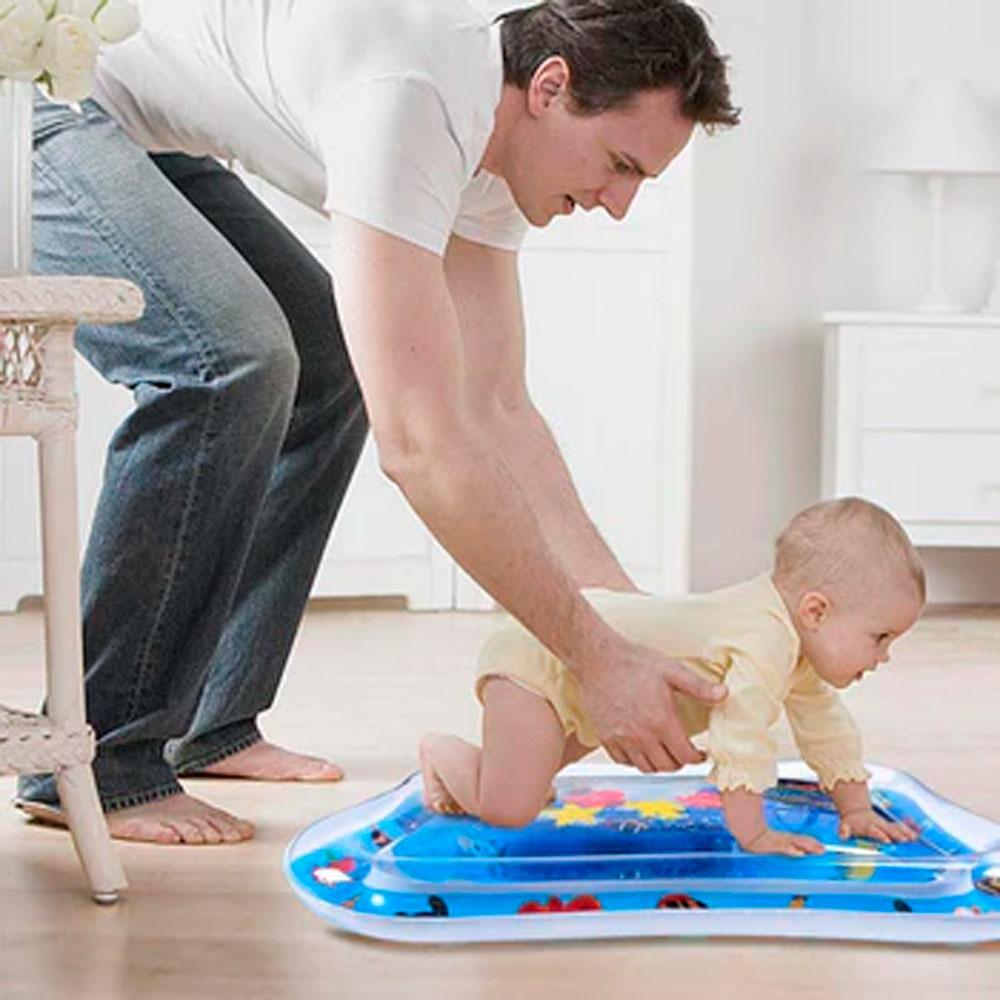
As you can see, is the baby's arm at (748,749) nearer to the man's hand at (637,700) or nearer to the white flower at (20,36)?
the man's hand at (637,700)

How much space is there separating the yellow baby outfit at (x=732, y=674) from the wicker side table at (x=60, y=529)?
0.38 meters

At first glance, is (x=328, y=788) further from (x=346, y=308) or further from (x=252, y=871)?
(x=346, y=308)

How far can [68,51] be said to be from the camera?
6.08 feet

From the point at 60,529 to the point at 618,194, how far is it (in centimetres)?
Answer: 60

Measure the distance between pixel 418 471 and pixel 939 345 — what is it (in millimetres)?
2552

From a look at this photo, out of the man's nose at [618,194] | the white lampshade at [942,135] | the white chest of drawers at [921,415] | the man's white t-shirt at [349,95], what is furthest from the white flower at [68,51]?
the white lampshade at [942,135]

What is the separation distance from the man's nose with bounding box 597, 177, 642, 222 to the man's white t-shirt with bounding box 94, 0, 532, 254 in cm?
13

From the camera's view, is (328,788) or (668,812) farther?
(328,788)

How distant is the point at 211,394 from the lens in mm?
2072

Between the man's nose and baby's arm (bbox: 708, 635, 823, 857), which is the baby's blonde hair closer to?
baby's arm (bbox: 708, 635, 823, 857)

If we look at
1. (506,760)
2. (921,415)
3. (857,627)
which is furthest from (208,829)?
(921,415)

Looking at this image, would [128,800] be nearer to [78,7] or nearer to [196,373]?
[196,373]

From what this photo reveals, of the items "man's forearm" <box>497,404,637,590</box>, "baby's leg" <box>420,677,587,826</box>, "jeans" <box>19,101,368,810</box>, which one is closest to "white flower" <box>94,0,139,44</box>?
"jeans" <box>19,101,368,810</box>

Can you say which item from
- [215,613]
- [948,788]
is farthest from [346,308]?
[948,788]
